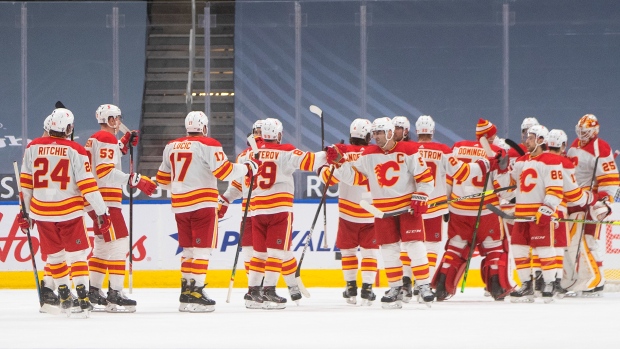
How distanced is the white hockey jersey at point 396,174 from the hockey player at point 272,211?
15.0 inches

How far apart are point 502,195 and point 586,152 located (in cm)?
112

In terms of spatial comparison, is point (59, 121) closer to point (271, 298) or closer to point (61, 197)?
point (61, 197)

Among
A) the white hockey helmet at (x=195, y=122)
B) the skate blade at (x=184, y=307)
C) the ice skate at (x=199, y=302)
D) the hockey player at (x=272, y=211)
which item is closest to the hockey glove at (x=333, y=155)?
the hockey player at (x=272, y=211)

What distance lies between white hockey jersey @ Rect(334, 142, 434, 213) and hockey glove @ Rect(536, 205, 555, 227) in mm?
1150

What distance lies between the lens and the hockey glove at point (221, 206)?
8.18 m

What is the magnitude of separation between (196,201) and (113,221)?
0.66 metres

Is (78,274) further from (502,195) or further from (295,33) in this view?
(295,33)

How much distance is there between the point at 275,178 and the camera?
8031 millimetres

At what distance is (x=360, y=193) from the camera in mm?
8352

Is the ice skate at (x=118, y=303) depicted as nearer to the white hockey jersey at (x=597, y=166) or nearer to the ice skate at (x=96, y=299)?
the ice skate at (x=96, y=299)

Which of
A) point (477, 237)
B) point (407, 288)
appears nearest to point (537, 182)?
point (477, 237)

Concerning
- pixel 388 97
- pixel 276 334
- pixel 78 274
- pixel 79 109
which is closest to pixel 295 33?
pixel 388 97

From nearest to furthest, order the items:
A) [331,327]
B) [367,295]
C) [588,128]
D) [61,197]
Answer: [331,327] < [61,197] < [367,295] < [588,128]

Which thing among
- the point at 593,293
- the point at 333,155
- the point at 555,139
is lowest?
the point at 593,293
